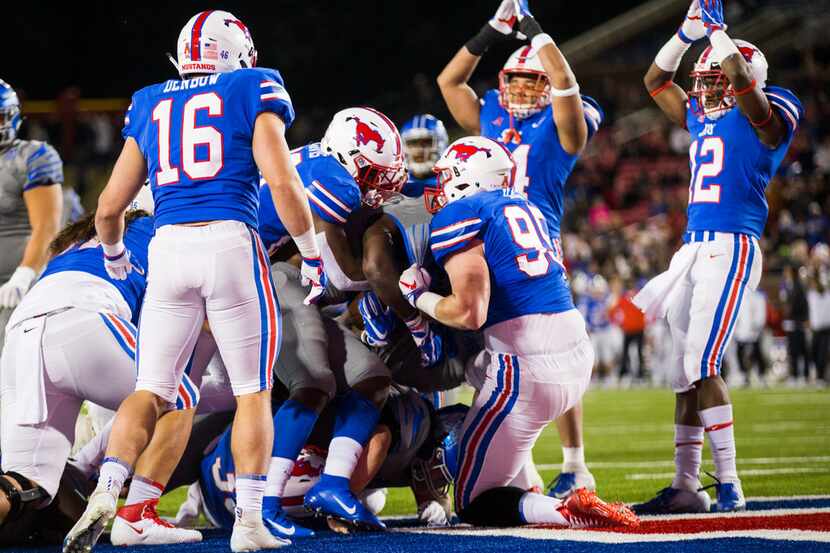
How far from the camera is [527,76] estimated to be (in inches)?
231

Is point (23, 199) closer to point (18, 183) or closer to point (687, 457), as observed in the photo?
point (18, 183)

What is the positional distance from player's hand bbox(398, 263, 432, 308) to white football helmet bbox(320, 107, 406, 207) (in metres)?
0.45

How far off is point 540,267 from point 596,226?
57.3 feet

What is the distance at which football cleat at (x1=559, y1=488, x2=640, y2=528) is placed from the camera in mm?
3996

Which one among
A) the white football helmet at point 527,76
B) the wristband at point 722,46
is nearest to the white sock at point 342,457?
the white football helmet at point 527,76

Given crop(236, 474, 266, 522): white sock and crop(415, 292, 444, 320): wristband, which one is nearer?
crop(236, 474, 266, 522): white sock

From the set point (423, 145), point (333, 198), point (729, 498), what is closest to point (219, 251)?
point (333, 198)

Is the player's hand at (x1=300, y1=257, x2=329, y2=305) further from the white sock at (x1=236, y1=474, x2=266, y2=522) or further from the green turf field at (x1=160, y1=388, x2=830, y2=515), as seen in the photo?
the green turf field at (x1=160, y1=388, x2=830, y2=515)

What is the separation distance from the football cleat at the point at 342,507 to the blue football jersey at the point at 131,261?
1.05 m

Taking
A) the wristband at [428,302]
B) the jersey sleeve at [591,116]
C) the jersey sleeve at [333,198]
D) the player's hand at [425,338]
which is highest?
the jersey sleeve at [591,116]

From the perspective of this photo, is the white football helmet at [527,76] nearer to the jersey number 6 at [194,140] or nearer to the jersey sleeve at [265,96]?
the jersey sleeve at [265,96]

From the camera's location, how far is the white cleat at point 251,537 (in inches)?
146

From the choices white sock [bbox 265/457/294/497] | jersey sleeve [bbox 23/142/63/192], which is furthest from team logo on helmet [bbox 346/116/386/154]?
jersey sleeve [bbox 23/142/63/192]

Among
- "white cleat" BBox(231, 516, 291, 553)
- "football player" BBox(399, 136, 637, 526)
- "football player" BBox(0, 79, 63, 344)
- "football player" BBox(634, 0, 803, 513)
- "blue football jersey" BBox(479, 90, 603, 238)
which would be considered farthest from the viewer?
"football player" BBox(0, 79, 63, 344)
